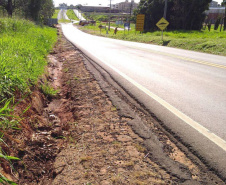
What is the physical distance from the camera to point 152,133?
284cm

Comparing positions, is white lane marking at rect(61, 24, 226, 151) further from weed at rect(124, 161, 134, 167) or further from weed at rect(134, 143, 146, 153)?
weed at rect(124, 161, 134, 167)

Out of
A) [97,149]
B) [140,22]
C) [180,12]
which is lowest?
[97,149]

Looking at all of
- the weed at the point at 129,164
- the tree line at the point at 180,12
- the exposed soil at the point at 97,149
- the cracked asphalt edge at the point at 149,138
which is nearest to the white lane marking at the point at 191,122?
the exposed soil at the point at 97,149

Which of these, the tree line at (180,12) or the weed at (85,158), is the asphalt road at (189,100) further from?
the tree line at (180,12)

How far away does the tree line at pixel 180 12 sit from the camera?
30.0 meters

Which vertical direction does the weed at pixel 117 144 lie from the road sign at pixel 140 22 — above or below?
below

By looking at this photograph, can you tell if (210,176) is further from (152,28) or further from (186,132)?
(152,28)

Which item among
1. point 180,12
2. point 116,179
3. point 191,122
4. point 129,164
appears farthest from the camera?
point 180,12

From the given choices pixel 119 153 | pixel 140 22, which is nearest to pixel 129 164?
pixel 119 153

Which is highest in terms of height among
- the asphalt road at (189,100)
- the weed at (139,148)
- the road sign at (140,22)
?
the road sign at (140,22)

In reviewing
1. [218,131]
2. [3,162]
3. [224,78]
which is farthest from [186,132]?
[224,78]

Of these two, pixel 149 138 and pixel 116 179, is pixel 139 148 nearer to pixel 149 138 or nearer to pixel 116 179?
pixel 149 138

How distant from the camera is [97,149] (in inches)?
98.7

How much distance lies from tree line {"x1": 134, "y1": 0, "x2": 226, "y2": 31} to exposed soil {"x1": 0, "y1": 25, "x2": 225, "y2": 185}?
31.3 m
